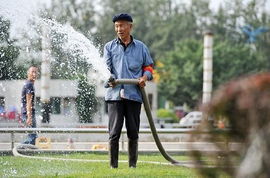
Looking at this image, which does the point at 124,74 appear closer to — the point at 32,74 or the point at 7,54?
the point at 32,74

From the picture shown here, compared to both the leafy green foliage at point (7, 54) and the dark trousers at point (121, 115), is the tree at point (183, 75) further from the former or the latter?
the dark trousers at point (121, 115)

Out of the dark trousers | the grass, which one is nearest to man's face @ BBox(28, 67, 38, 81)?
the grass

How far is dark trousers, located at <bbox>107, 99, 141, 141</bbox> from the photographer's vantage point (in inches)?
328

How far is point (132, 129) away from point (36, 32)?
3076mm

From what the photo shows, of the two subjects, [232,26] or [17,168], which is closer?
[17,168]

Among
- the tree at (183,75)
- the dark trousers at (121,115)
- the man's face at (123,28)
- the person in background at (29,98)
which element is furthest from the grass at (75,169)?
the tree at (183,75)

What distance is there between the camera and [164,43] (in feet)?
282

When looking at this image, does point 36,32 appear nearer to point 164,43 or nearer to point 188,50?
point 188,50

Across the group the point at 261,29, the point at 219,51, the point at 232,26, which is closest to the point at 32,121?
the point at 219,51

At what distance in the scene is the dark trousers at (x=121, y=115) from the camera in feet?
27.3

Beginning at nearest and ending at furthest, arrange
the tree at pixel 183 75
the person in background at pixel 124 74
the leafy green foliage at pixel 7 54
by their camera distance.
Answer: the person in background at pixel 124 74 < the leafy green foliage at pixel 7 54 < the tree at pixel 183 75

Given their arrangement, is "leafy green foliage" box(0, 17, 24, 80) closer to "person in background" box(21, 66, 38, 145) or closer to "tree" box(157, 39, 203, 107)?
"person in background" box(21, 66, 38, 145)

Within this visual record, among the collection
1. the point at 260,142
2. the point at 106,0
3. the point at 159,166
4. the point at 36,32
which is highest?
the point at 106,0

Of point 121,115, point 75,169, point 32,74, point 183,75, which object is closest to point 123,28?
point 121,115
